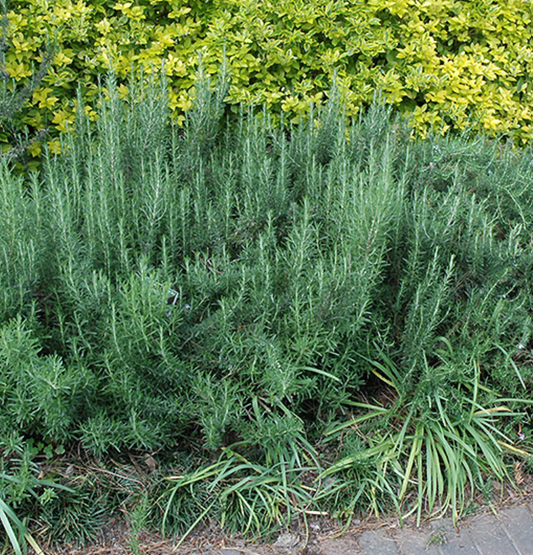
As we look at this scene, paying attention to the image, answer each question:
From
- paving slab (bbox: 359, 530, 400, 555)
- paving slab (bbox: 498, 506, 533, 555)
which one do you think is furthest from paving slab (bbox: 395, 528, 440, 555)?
paving slab (bbox: 498, 506, 533, 555)

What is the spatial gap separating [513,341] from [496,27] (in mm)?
2862

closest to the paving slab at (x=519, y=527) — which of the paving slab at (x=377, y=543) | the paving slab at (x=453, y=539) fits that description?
the paving slab at (x=453, y=539)

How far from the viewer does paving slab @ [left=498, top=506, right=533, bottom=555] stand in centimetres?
291

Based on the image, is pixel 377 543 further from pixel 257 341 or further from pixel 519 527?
pixel 257 341

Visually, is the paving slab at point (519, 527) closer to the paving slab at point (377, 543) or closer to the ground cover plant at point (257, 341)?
the ground cover plant at point (257, 341)

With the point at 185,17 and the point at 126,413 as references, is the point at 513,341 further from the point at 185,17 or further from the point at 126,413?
the point at 185,17

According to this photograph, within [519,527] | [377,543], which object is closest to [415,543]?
[377,543]

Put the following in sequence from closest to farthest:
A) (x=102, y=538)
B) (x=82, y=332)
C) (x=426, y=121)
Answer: (x=102, y=538) → (x=82, y=332) → (x=426, y=121)

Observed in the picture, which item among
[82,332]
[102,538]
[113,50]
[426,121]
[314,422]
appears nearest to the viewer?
[102,538]

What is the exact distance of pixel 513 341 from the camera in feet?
11.3

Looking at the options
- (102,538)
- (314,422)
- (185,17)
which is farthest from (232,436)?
(185,17)

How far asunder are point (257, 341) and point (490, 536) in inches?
Result: 52.1

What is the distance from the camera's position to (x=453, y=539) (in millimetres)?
2912

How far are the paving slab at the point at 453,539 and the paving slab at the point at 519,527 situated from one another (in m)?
0.19
